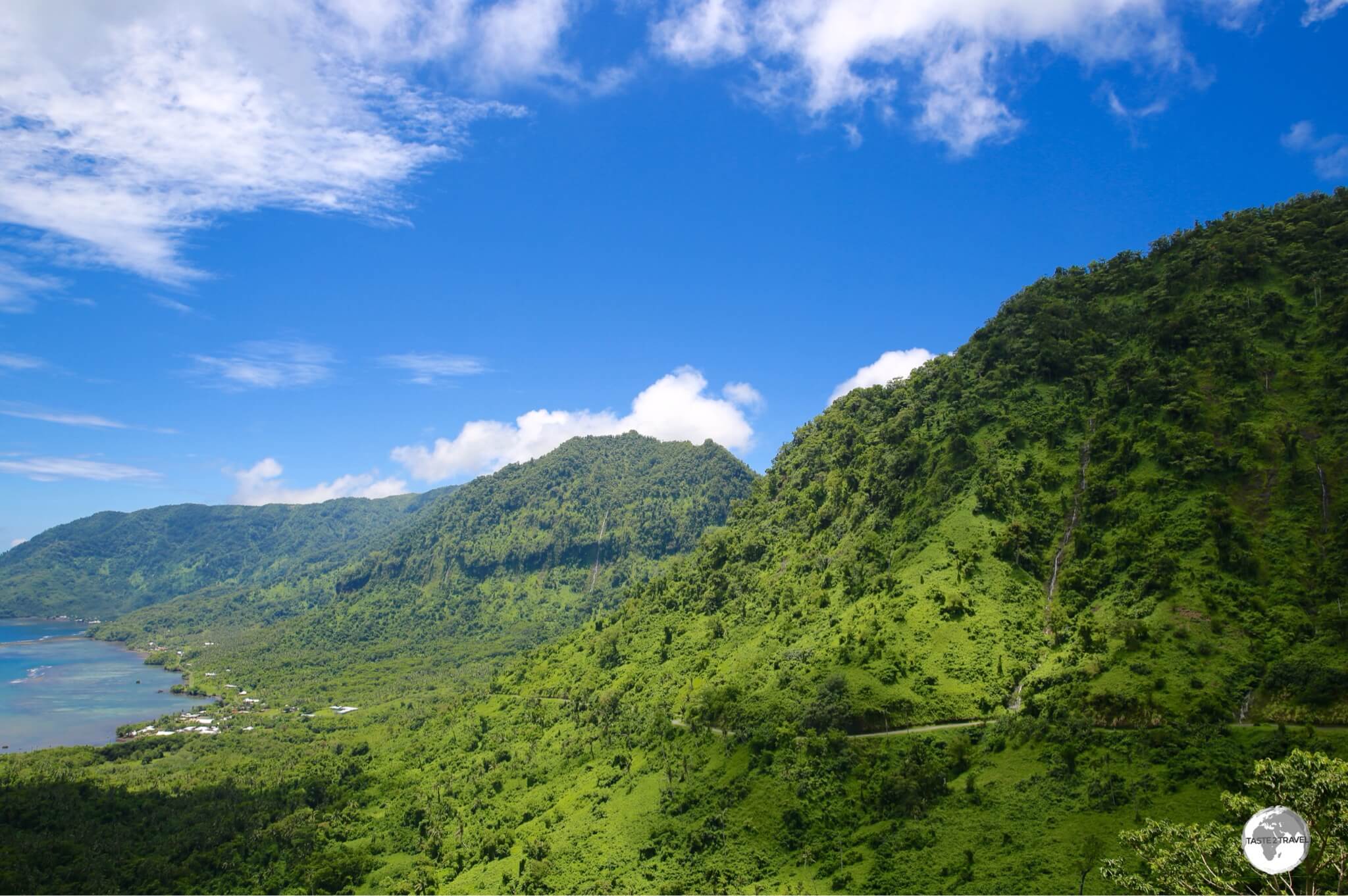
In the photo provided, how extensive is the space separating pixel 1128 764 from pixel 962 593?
76.6 ft

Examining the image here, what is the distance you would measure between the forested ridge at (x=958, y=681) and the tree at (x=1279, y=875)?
0.39 m

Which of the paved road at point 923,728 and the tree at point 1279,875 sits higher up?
the tree at point 1279,875

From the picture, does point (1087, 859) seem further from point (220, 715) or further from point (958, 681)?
point (220, 715)

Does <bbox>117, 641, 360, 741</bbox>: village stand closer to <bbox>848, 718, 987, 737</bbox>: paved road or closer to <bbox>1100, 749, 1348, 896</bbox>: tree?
<bbox>848, 718, 987, 737</bbox>: paved road

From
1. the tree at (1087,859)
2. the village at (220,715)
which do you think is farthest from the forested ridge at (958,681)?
the village at (220,715)

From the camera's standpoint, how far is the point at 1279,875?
23.9 m

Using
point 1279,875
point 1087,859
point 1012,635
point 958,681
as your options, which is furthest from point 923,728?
point 1279,875

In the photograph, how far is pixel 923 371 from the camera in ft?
376

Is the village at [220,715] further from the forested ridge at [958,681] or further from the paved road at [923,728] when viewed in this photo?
the paved road at [923,728]

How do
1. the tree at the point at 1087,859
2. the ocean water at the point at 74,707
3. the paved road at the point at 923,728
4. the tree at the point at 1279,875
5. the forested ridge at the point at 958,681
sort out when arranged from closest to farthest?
the tree at the point at 1279,875, the tree at the point at 1087,859, the forested ridge at the point at 958,681, the paved road at the point at 923,728, the ocean water at the point at 74,707

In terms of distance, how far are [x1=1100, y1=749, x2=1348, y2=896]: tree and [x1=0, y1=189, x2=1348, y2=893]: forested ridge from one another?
0.39m

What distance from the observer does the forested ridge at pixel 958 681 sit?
4819 centimetres

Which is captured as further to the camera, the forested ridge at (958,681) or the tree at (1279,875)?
the forested ridge at (958,681)

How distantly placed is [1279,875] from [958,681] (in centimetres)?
3883
